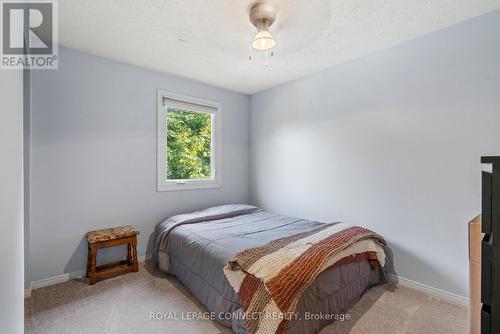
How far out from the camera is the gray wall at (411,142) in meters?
1.94

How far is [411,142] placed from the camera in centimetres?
226

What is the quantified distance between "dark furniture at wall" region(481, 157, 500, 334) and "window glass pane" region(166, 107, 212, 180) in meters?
3.08

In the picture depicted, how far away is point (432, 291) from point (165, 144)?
3.35 meters

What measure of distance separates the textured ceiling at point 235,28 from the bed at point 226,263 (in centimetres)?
192

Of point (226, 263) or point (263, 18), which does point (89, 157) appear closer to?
point (226, 263)

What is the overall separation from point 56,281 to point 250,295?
2.15m

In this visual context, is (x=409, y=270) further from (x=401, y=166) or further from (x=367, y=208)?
(x=401, y=166)

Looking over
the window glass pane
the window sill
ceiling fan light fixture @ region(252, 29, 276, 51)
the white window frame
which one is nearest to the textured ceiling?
ceiling fan light fixture @ region(252, 29, 276, 51)

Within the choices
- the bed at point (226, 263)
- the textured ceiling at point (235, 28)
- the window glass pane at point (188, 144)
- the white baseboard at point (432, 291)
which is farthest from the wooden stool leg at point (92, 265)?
the white baseboard at point (432, 291)

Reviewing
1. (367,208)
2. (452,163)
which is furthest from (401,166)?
(367,208)

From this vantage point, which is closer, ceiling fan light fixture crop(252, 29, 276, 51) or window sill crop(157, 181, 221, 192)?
ceiling fan light fixture crop(252, 29, 276, 51)

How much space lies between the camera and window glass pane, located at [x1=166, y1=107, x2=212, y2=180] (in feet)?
10.4

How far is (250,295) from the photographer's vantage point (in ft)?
4.95

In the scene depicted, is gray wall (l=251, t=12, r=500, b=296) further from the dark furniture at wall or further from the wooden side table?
the wooden side table
